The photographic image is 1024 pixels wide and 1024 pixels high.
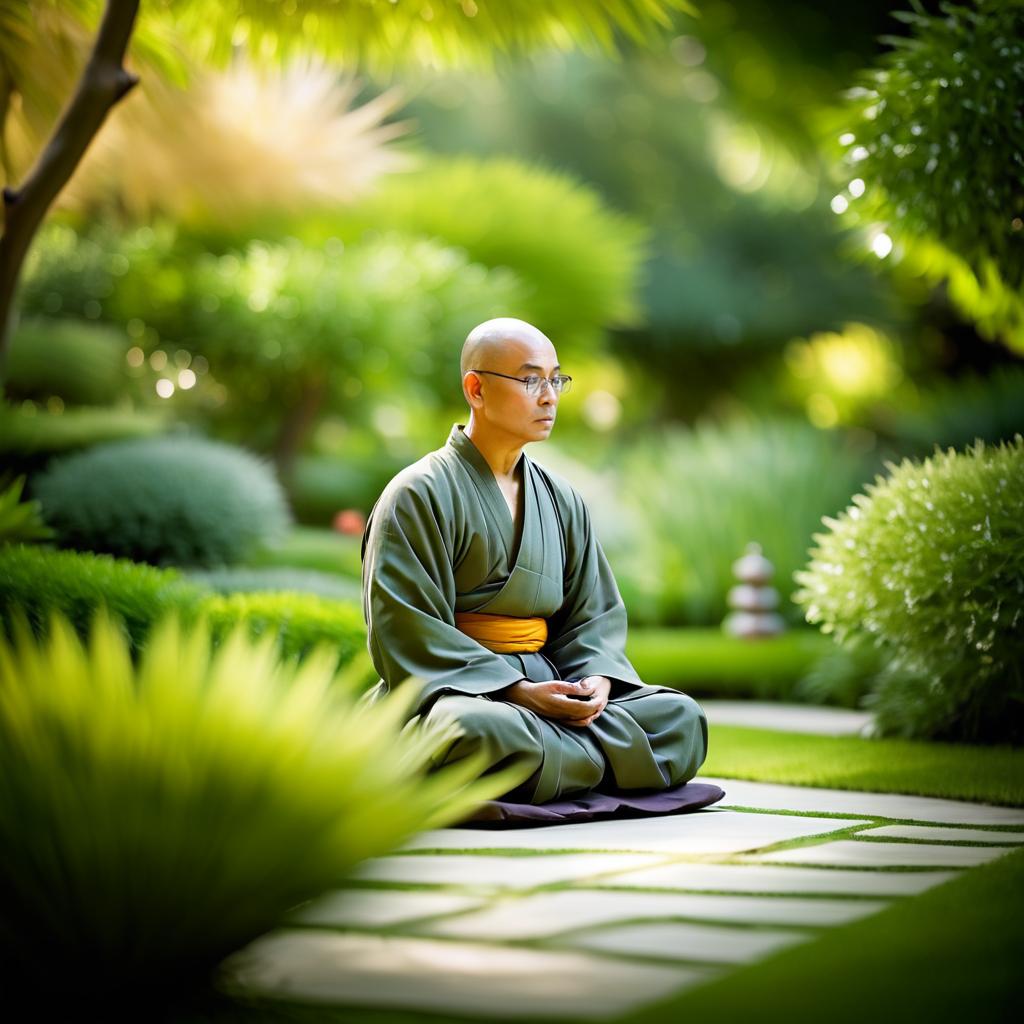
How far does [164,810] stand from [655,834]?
1405 millimetres

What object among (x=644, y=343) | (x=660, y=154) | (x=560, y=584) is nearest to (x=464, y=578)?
(x=560, y=584)

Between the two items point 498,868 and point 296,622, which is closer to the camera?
point 498,868

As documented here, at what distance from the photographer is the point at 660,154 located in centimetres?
1766

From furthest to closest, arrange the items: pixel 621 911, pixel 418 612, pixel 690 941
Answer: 1. pixel 418 612
2. pixel 621 911
3. pixel 690 941

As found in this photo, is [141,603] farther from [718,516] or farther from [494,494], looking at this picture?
[718,516]

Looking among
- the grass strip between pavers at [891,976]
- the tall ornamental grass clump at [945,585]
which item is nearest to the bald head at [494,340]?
the tall ornamental grass clump at [945,585]

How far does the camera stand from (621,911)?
2.36m

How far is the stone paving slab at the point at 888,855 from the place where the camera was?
9.09ft

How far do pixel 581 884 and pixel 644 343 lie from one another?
13.5 metres

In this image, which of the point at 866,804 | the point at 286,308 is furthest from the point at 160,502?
the point at 866,804

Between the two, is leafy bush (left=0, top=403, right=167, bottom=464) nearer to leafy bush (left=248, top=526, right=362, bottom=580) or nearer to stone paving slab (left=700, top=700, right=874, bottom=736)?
leafy bush (left=248, top=526, right=362, bottom=580)

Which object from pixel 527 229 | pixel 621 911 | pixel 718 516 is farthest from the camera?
pixel 527 229

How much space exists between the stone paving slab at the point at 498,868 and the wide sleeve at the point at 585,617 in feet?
2.79

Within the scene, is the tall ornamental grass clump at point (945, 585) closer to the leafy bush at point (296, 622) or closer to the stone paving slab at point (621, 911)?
the leafy bush at point (296, 622)
